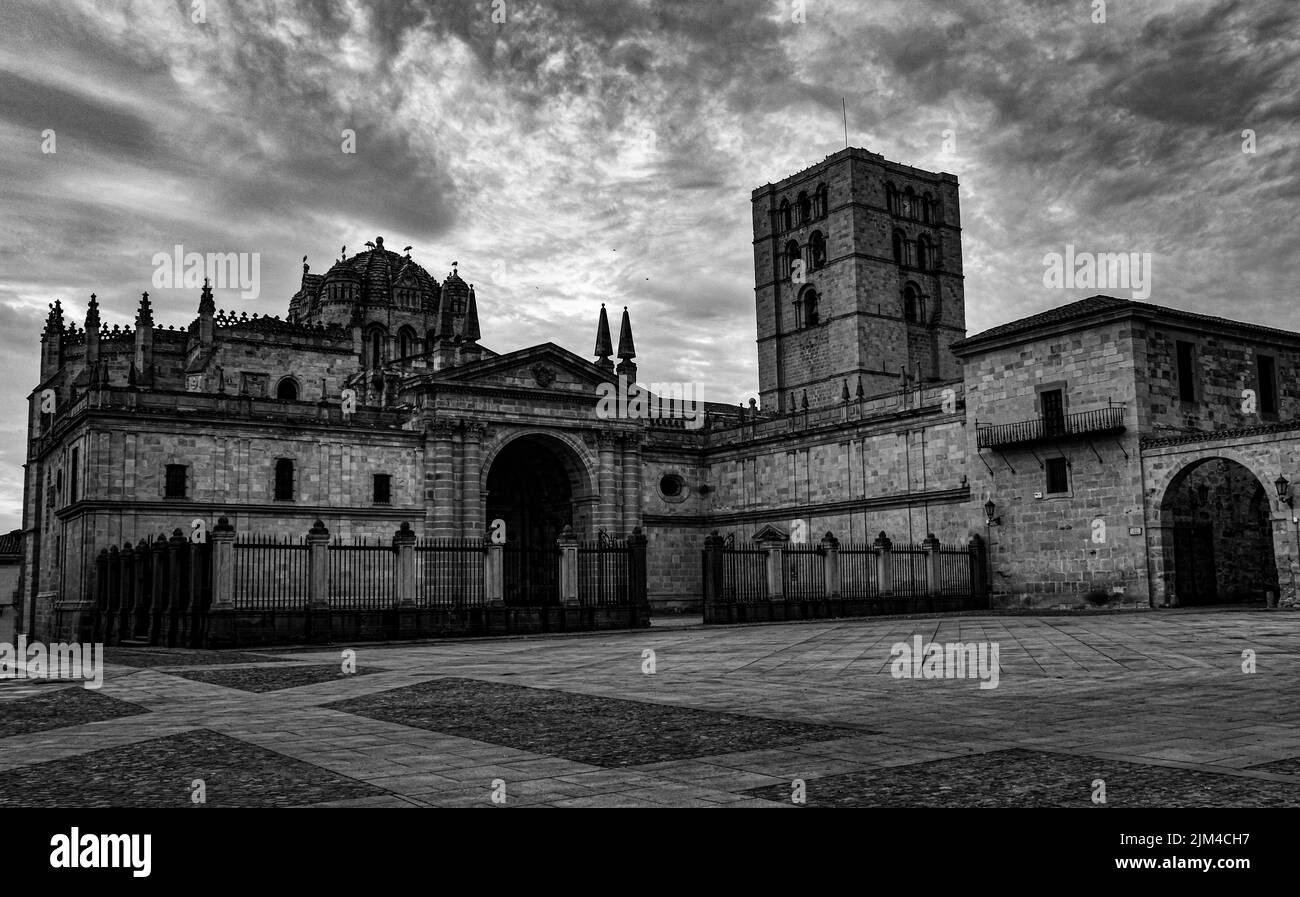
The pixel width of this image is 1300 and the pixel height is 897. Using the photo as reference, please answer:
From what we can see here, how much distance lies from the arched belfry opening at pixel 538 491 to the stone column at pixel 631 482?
5.39ft

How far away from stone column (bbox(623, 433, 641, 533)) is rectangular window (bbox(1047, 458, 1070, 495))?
17.6m

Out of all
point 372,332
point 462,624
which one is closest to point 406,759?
point 462,624

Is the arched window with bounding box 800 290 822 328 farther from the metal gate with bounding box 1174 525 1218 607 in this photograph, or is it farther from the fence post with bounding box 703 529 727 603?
the fence post with bounding box 703 529 727 603

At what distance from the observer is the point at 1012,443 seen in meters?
35.5

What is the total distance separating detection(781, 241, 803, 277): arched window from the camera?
2670 inches

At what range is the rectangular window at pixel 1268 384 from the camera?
36.1 metres

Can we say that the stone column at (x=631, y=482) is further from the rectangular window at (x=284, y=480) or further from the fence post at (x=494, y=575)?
the fence post at (x=494, y=575)

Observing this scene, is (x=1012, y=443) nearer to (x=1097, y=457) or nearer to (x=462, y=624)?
(x=1097, y=457)

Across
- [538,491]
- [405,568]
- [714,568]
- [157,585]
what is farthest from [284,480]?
[714,568]

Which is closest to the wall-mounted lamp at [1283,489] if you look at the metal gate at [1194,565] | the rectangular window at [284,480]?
the metal gate at [1194,565]

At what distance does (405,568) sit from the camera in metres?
27.2
